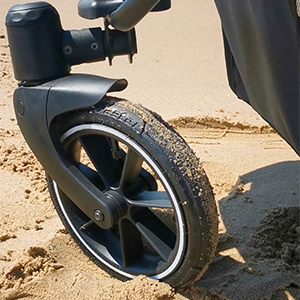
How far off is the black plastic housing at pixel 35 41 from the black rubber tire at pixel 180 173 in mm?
223

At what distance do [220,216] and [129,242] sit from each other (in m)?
0.55

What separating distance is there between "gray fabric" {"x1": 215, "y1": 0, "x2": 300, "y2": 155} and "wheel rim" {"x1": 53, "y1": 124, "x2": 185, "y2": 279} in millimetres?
387

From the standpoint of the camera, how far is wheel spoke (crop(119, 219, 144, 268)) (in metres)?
1.88

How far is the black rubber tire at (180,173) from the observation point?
167 centimetres

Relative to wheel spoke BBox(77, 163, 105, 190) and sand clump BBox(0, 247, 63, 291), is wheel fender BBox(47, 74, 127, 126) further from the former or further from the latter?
sand clump BBox(0, 247, 63, 291)

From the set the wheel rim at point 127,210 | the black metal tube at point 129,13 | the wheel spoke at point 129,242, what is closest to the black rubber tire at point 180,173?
the wheel rim at point 127,210

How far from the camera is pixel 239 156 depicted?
2908mm

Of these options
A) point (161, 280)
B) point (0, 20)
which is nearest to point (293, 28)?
point (161, 280)

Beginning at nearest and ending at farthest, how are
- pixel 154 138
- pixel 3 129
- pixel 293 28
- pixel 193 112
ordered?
1. pixel 293 28
2. pixel 154 138
3. pixel 3 129
4. pixel 193 112

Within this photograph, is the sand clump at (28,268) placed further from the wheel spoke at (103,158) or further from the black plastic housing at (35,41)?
the black plastic housing at (35,41)

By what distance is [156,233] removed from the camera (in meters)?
1.86

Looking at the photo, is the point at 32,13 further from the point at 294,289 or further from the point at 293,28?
the point at 294,289

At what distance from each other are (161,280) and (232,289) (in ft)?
0.77

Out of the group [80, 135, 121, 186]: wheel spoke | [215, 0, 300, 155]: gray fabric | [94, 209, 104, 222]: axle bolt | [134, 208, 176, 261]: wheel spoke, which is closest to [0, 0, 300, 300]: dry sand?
[134, 208, 176, 261]: wheel spoke
